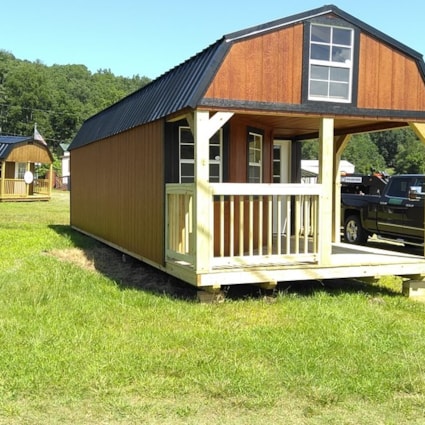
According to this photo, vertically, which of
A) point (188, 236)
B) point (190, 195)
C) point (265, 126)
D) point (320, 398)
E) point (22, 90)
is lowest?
point (320, 398)

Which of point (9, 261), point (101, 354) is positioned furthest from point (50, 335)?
point (9, 261)

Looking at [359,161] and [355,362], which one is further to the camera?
[359,161]

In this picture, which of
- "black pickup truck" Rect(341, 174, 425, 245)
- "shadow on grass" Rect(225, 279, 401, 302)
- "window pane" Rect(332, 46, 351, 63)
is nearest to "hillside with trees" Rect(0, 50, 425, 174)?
"black pickup truck" Rect(341, 174, 425, 245)

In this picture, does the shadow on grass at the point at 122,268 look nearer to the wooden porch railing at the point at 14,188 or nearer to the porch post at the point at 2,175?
the porch post at the point at 2,175

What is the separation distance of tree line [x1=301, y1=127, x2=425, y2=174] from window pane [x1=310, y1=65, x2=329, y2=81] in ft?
235

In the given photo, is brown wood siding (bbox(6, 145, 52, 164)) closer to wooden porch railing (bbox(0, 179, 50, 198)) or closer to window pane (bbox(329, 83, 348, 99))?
wooden porch railing (bbox(0, 179, 50, 198))

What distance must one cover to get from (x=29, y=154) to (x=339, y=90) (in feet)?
93.8

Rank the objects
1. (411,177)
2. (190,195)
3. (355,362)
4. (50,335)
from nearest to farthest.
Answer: (355,362) < (50,335) < (190,195) < (411,177)

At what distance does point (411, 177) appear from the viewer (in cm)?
1233

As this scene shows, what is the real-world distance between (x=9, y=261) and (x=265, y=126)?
518cm

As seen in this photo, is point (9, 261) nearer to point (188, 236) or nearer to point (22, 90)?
point (188, 236)

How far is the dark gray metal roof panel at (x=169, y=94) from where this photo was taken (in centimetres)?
680

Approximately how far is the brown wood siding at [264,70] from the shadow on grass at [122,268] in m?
2.87

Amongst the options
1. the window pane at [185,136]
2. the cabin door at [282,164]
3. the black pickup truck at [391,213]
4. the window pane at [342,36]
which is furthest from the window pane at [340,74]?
the black pickup truck at [391,213]
